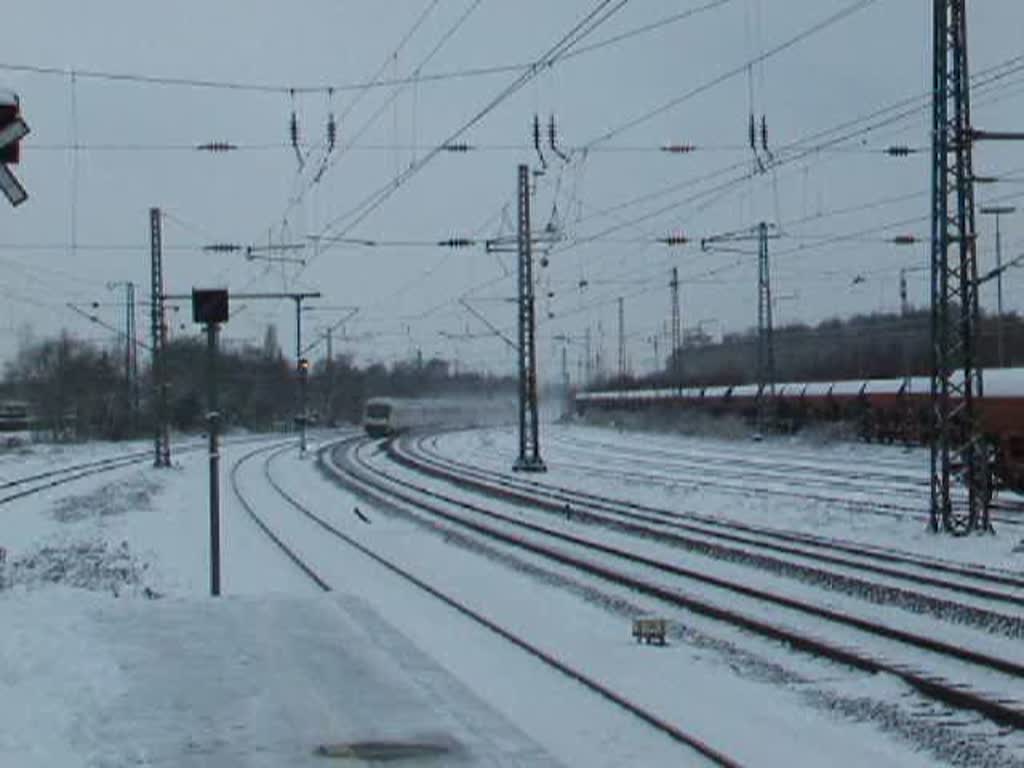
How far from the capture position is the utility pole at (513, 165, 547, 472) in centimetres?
4681

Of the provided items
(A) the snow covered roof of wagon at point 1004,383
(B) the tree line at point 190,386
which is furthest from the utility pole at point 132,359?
(A) the snow covered roof of wagon at point 1004,383

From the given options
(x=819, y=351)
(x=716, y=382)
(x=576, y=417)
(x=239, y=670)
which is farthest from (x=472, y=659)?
(x=576, y=417)

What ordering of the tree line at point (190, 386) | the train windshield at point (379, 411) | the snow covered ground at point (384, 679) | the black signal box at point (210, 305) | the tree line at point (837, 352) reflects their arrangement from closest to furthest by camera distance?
1. the snow covered ground at point (384, 679)
2. the black signal box at point (210, 305)
3. the tree line at point (837, 352)
4. the tree line at point (190, 386)
5. the train windshield at point (379, 411)

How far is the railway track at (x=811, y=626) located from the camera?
12172mm

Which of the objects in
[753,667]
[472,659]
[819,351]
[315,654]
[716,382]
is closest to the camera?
[315,654]

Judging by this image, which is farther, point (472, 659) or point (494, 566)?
point (494, 566)

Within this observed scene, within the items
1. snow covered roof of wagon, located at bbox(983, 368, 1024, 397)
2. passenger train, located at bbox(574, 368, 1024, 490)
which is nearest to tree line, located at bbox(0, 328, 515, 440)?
passenger train, located at bbox(574, 368, 1024, 490)

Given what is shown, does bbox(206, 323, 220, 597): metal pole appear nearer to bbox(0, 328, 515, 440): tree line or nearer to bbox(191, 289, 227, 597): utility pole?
bbox(191, 289, 227, 597): utility pole

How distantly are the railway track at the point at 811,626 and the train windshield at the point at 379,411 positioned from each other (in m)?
72.9

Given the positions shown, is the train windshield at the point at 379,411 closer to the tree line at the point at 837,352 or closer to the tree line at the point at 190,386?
the tree line at the point at 190,386

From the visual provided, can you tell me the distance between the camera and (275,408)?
11912 centimetres

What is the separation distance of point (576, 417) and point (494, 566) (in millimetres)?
107377

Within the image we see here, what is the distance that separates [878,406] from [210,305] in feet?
164

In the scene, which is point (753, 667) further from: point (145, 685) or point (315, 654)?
point (145, 685)
